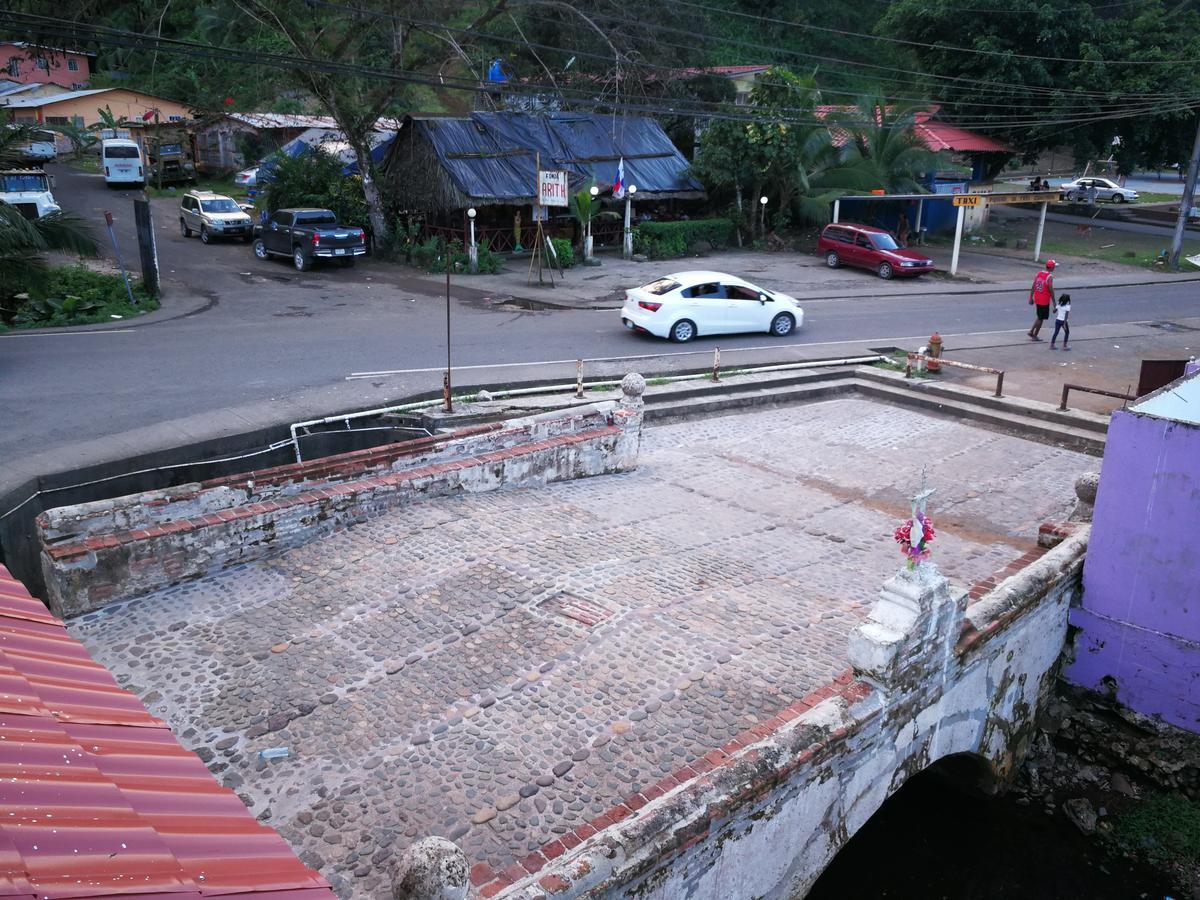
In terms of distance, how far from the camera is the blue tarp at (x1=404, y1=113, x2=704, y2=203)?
28.2m

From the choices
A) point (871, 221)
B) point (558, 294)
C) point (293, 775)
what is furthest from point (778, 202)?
point (293, 775)

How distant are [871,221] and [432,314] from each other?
20857 millimetres

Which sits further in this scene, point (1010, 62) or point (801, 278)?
point (1010, 62)

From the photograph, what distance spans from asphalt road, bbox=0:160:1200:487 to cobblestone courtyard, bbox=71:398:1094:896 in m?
4.64

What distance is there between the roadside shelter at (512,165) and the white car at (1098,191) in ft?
74.0

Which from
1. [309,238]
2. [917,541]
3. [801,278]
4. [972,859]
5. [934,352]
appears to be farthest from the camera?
[801,278]

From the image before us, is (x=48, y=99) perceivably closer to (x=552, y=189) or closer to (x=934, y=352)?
(x=552, y=189)

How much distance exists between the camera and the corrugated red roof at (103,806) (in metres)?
2.96

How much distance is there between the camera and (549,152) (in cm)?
3059

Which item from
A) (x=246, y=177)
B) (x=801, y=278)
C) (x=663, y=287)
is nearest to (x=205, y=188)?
Result: (x=246, y=177)

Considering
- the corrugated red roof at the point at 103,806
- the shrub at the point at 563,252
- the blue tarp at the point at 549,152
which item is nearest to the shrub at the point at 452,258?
the blue tarp at the point at 549,152

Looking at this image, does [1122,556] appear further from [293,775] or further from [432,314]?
[432,314]

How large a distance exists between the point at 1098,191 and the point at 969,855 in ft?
145

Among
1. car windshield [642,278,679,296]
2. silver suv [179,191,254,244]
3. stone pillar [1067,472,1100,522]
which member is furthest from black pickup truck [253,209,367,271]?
stone pillar [1067,472,1100,522]
